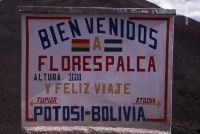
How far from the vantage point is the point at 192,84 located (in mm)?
24188

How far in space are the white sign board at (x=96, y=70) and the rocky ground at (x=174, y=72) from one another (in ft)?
22.6

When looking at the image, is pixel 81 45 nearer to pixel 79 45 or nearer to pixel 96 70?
pixel 79 45

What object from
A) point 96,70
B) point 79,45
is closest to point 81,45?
point 79,45

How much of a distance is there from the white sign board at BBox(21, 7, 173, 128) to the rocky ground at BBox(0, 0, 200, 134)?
22.6 ft

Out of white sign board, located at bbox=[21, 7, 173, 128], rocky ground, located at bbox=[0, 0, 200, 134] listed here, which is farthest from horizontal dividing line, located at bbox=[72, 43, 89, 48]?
rocky ground, located at bbox=[0, 0, 200, 134]

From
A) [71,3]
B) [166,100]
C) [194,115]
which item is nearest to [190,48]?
[71,3]

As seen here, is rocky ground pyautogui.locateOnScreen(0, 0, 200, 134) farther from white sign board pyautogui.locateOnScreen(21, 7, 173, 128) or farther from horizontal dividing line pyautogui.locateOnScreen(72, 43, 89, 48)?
horizontal dividing line pyautogui.locateOnScreen(72, 43, 89, 48)

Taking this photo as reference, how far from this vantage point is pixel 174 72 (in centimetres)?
2634

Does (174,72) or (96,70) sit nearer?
(96,70)

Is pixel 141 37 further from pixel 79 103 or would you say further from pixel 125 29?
pixel 79 103

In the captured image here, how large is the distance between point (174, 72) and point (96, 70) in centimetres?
2002

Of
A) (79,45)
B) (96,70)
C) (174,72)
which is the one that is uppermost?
(79,45)

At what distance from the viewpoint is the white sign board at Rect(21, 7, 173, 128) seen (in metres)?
6.48

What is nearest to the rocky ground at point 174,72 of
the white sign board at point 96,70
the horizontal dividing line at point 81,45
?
the white sign board at point 96,70
